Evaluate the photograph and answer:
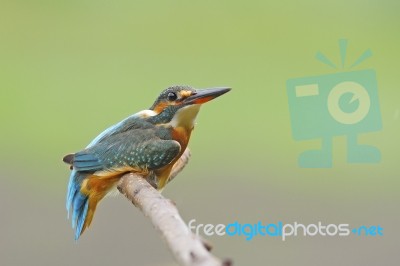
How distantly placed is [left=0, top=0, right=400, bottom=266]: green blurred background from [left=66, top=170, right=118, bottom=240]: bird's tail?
24cm

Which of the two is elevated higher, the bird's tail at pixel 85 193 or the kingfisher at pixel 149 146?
the kingfisher at pixel 149 146

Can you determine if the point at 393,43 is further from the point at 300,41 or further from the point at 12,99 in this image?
the point at 12,99

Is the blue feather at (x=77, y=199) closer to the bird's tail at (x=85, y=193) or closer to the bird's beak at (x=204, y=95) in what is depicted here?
the bird's tail at (x=85, y=193)

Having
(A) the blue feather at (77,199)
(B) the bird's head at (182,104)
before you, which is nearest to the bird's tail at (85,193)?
(A) the blue feather at (77,199)

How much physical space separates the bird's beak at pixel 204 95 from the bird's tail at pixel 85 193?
0.20 m

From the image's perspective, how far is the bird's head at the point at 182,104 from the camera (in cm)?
105

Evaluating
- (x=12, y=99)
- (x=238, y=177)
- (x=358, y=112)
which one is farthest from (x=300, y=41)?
(x=12, y=99)

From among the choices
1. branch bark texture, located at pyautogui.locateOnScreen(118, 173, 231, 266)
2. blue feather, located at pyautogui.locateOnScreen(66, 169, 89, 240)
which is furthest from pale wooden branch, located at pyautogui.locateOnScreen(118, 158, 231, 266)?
blue feather, located at pyautogui.locateOnScreen(66, 169, 89, 240)

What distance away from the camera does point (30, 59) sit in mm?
1543

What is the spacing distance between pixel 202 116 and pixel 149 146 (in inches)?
A: 20.1

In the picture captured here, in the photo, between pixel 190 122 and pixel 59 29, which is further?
pixel 59 29

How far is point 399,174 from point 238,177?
1.43ft

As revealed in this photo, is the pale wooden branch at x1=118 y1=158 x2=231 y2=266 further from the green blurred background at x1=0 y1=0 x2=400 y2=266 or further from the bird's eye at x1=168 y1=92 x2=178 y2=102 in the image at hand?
the green blurred background at x1=0 y1=0 x2=400 y2=266

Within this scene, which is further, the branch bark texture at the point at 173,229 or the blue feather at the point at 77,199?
the blue feather at the point at 77,199
